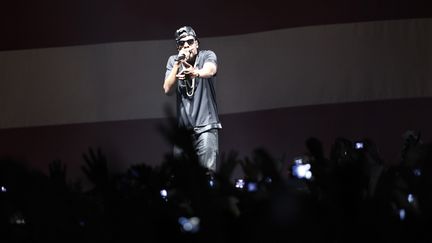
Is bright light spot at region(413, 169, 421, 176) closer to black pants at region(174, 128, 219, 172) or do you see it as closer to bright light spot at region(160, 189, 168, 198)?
bright light spot at region(160, 189, 168, 198)

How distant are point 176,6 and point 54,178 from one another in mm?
3808

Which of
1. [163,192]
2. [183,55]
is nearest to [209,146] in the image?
[183,55]

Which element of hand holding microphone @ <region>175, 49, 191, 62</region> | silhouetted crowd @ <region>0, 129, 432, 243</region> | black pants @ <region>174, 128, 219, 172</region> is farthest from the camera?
hand holding microphone @ <region>175, 49, 191, 62</region>

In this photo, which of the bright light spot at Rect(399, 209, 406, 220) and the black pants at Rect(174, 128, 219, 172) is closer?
the bright light spot at Rect(399, 209, 406, 220)

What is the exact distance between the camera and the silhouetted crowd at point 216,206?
0.29 m

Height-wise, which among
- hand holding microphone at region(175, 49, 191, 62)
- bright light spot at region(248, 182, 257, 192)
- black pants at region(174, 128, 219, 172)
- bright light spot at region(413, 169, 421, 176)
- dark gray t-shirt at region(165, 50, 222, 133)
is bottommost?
bright light spot at region(413, 169, 421, 176)

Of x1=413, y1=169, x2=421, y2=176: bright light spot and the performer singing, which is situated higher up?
the performer singing

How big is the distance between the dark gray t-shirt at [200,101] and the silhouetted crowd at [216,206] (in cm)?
243

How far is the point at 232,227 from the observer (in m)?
0.32

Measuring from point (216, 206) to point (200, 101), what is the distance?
256cm

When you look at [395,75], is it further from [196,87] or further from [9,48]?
[9,48]

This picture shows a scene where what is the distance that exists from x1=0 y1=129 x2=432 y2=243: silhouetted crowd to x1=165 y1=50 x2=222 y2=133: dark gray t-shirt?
7.97 ft

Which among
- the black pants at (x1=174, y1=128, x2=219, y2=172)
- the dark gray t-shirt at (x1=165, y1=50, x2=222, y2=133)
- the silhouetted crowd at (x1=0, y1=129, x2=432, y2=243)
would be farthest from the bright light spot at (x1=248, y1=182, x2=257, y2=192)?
the dark gray t-shirt at (x1=165, y1=50, x2=222, y2=133)

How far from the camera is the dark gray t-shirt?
281cm
